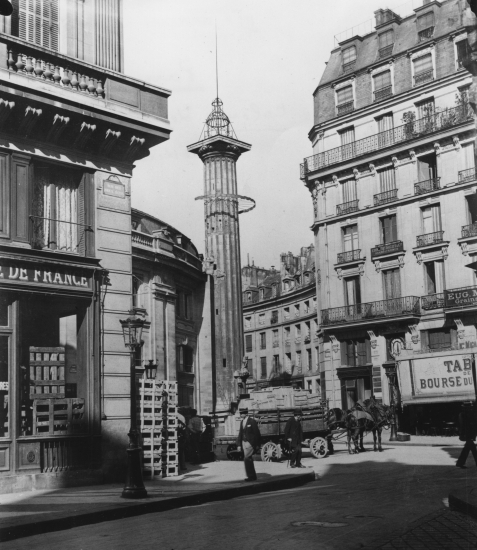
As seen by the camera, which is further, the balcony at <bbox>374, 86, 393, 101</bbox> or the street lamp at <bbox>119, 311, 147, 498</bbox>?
the balcony at <bbox>374, 86, 393, 101</bbox>

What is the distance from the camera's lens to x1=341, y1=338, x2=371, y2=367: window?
44.6 m

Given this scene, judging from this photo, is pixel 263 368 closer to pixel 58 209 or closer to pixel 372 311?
pixel 372 311

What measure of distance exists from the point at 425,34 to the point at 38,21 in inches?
1329

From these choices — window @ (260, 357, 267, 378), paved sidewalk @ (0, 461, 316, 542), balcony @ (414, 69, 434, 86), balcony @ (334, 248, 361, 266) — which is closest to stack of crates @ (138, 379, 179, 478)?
paved sidewalk @ (0, 461, 316, 542)

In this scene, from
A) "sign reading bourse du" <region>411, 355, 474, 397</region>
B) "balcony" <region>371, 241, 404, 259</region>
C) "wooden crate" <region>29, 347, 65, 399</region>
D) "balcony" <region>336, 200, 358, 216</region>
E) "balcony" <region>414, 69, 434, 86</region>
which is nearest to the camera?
"wooden crate" <region>29, 347, 65, 399</region>

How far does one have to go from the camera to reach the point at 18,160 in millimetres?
16141

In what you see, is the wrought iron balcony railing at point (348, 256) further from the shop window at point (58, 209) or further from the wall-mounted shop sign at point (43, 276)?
the wall-mounted shop sign at point (43, 276)

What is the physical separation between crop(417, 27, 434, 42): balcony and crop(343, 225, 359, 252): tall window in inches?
468

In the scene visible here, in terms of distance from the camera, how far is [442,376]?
3322 centimetres

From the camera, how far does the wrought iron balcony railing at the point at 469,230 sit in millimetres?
40875

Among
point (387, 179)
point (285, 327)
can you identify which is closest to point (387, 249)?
point (387, 179)

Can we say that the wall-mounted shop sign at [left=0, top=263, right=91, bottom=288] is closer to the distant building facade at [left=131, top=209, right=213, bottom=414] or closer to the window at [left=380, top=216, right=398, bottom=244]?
the distant building facade at [left=131, top=209, right=213, bottom=414]

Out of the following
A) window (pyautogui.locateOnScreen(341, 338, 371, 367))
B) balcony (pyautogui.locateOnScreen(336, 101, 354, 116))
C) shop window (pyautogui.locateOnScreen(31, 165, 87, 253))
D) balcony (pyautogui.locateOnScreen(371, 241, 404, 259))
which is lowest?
window (pyautogui.locateOnScreen(341, 338, 371, 367))

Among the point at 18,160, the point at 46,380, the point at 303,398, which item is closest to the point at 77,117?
the point at 18,160
